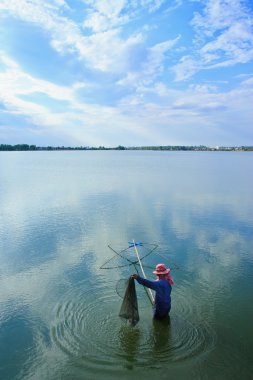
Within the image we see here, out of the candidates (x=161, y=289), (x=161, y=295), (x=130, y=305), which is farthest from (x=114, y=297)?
(x=161, y=289)

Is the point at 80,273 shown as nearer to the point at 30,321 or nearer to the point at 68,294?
the point at 68,294

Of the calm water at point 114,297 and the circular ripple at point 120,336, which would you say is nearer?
the calm water at point 114,297

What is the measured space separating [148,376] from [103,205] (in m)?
16.3

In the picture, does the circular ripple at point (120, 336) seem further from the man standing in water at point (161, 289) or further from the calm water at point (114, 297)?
the man standing in water at point (161, 289)

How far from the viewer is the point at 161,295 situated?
7.98 metres

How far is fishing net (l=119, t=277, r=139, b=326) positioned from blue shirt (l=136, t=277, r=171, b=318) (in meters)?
0.51

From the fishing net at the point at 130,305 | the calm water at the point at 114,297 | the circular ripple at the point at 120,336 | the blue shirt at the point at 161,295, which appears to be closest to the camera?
the calm water at the point at 114,297

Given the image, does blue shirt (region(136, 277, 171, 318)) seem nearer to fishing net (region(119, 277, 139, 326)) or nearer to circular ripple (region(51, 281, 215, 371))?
circular ripple (region(51, 281, 215, 371))

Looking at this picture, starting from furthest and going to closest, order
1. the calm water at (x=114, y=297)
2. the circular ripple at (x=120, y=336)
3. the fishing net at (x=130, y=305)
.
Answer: the fishing net at (x=130, y=305) < the circular ripple at (x=120, y=336) < the calm water at (x=114, y=297)

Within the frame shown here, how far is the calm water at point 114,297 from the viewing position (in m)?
7.17

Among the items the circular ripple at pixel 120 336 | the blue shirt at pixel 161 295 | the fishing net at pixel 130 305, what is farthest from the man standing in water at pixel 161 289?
the fishing net at pixel 130 305

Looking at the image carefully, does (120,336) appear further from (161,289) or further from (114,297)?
(114,297)

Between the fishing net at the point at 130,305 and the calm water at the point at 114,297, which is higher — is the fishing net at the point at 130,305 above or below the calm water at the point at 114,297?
above

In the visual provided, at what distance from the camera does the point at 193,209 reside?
21.9 meters
